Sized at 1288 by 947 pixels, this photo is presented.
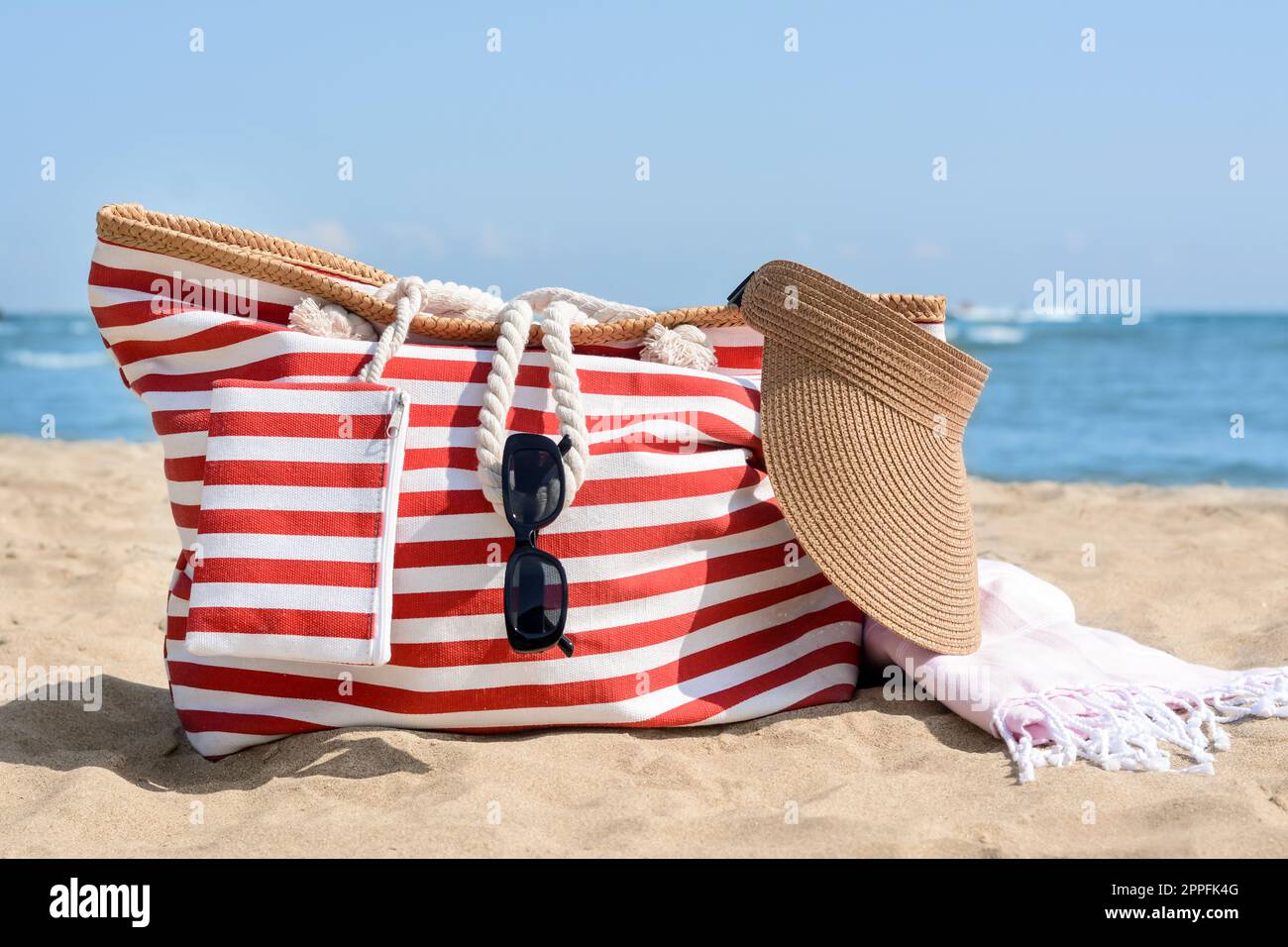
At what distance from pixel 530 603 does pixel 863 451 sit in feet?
2.32

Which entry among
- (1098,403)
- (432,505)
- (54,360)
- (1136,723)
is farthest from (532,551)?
(54,360)

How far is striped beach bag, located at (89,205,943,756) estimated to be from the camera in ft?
6.48

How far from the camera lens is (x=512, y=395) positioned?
2.15m

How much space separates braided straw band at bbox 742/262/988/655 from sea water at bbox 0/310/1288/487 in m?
5.37

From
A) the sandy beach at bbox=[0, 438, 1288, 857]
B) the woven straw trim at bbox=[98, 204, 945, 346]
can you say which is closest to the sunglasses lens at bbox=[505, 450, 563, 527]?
the woven straw trim at bbox=[98, 204, 945, 346]

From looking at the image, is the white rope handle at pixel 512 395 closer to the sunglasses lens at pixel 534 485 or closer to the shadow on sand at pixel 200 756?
the sunglasses lens at pixel 534 485

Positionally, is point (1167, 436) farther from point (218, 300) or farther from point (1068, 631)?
point (218, 300)

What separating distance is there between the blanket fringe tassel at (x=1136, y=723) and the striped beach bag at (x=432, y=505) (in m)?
0.43

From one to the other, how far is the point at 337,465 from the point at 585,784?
69 cm

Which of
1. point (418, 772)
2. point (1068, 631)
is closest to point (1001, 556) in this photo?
point (1068, 631)

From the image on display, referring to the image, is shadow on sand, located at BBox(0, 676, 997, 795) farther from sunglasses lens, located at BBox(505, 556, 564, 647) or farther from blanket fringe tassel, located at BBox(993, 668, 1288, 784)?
sunglasses lens, located at BBox(505, 556, 564, 647)

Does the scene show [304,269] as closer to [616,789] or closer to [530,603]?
[530,603]

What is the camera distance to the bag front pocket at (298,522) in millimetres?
1936

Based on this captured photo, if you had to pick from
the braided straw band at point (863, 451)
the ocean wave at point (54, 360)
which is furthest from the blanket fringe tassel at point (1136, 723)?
the ocean wave at point (54, 360)
